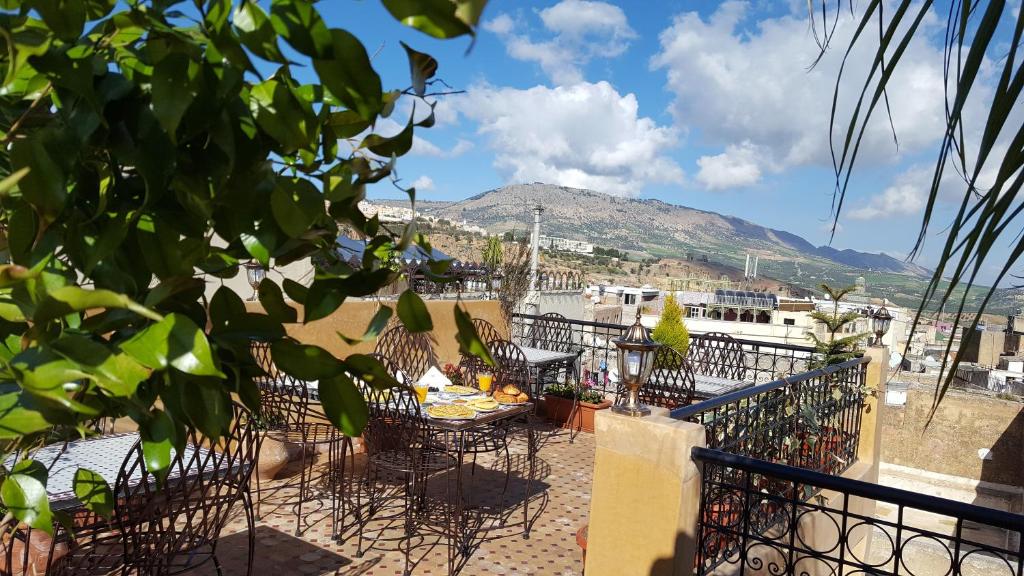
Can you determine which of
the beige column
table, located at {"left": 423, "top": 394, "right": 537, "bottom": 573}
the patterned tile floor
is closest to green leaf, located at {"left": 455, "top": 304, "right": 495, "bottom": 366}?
the beige column

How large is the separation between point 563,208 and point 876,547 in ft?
303

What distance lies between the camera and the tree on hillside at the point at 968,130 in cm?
63

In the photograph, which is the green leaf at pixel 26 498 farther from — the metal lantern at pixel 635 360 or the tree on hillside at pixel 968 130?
the metal lantern at pixel 635 360

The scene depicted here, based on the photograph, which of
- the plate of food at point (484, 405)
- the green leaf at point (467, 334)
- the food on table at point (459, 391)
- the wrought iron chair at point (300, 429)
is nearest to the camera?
the green leaf at point (467, 334)

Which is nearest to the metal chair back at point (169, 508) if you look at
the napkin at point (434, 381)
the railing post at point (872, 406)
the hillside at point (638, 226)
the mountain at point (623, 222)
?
the napkin at point (434, 381)

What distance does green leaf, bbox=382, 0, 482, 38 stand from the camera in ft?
1.09

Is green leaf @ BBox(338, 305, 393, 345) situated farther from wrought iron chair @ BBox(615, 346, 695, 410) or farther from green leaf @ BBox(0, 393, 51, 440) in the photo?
wrought iron chair @ BBox(615, 346, 695, 410)

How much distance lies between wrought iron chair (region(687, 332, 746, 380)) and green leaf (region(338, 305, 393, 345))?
24.0 ft

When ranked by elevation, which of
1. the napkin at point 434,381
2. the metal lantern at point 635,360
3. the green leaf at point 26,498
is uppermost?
the green leaf at point 26,498

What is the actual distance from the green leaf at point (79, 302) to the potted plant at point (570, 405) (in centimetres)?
654

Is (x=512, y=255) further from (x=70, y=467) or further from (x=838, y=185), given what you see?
(x=838, y=185)

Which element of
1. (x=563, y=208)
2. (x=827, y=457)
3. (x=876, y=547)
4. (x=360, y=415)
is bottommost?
(x=876, y=547)

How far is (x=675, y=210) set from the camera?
405 ft

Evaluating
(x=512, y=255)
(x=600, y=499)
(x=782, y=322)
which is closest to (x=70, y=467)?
(x=600, y=499)
